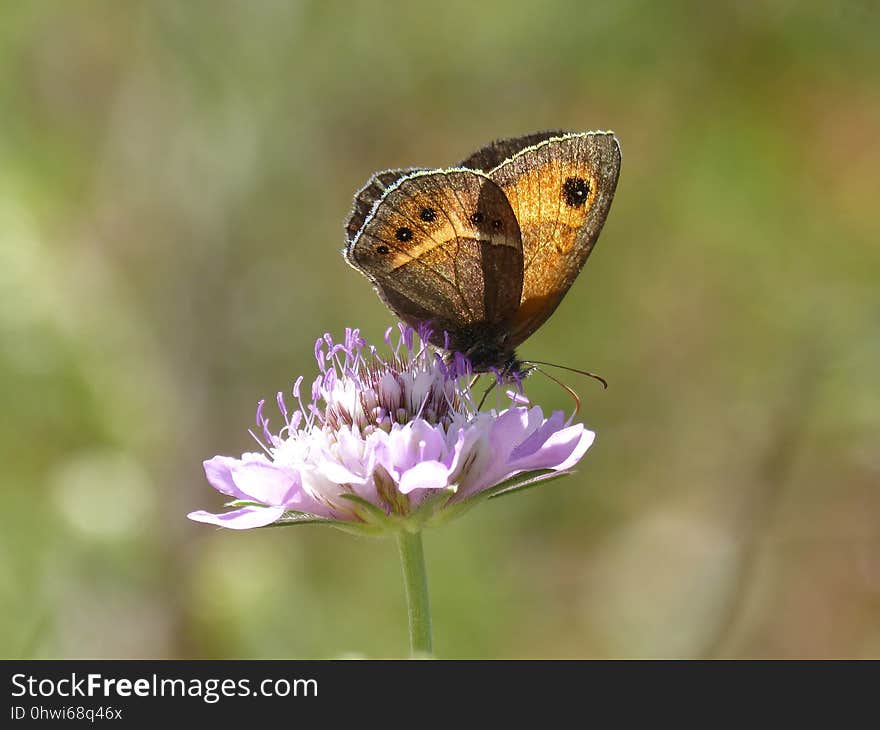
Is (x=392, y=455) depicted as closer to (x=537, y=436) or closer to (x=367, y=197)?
(x=537, y=436)

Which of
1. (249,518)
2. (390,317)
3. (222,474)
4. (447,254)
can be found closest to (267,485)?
(249,518)

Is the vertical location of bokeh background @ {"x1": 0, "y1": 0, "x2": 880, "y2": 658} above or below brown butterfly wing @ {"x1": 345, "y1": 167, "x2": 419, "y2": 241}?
above

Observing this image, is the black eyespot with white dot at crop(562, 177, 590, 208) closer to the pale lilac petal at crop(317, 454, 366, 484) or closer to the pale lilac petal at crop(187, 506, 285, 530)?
the pale lilac petal at crop(317, 454, 366, 484)

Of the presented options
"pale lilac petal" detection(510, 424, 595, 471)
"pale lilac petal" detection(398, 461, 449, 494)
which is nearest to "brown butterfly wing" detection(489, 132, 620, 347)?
"pale lilac petal" detection(510, 424, 595, 471)

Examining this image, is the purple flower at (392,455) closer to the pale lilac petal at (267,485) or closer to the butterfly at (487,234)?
the pale lilac petal at (267,485)

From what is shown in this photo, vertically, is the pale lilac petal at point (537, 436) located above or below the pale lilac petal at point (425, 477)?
above

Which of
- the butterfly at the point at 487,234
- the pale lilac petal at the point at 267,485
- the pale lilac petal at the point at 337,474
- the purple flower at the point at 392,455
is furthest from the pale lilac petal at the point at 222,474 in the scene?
the butterfly at the point at 487,234
